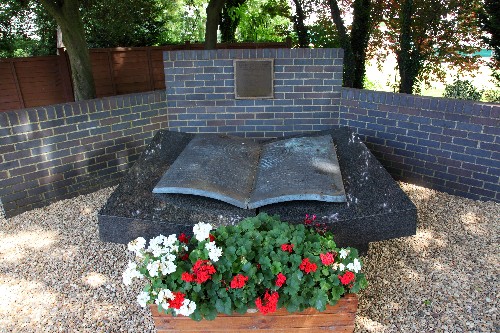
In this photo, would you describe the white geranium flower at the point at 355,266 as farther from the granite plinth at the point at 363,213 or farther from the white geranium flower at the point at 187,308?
the white geranium flower at the point at 187,308

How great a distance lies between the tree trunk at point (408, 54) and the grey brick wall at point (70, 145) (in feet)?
17.8

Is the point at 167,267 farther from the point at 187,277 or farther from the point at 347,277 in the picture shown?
the point at 347,277

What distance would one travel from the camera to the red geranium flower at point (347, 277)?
7.72 feet

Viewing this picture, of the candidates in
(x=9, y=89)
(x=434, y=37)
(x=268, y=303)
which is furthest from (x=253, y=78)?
(x=9, y=89)

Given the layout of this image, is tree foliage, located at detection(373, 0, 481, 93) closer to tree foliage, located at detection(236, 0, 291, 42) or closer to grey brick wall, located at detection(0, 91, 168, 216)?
tree foliage, located at detection(236, 0, 291, 42)

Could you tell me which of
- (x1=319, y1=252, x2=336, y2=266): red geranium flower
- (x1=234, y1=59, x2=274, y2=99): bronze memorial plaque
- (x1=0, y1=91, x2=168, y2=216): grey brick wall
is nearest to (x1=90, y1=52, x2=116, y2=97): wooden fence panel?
Result: (x1=0, y1=91, x2=168, y2=216): grey brick wall

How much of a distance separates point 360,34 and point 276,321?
27.8ft

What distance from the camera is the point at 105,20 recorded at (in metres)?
11.4

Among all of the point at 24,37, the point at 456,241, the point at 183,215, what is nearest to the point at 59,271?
the point at 183,215

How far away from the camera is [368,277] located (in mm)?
3416

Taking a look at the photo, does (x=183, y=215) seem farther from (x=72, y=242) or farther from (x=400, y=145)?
(x=400, y=145)

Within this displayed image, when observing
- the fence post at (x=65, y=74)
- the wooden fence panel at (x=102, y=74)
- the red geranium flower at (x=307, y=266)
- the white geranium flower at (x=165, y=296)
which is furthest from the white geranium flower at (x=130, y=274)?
the wooden fence panel at (x=102, y=74)

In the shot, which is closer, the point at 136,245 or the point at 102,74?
the point at 136,245

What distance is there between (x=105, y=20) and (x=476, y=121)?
33.9 ft
